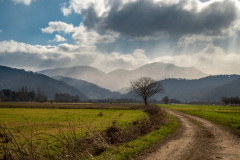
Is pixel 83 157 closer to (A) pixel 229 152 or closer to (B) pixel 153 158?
(B) pixel 153 158

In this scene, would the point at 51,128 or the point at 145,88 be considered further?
the point at 145,88

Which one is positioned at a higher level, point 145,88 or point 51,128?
point 145,88

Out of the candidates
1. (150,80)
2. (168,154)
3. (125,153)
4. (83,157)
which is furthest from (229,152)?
(150,80)

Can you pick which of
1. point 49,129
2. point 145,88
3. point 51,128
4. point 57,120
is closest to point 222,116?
point 57,120

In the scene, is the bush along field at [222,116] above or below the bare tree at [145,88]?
below

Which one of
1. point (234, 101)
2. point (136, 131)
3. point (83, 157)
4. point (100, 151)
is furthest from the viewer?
point (234, 101)

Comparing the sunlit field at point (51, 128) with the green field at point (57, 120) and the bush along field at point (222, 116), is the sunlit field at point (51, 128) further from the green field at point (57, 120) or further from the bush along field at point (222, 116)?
the bush along field at point (222, 116)

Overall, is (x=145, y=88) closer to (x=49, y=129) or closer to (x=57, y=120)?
(x=57, y=120)

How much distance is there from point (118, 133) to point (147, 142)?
3490 mm

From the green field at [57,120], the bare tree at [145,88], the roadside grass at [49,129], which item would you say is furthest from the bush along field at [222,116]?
the bare tree at [145,88]

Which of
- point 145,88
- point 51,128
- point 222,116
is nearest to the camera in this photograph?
point 51,128

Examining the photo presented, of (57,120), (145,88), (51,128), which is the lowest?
(51,128)

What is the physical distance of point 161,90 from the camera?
97.9m

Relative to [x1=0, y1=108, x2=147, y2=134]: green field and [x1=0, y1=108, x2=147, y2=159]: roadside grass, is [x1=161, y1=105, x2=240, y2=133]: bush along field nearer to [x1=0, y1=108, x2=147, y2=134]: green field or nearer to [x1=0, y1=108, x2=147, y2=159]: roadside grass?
[x1=0, y1=108, x2=147, y2=134]: green field
